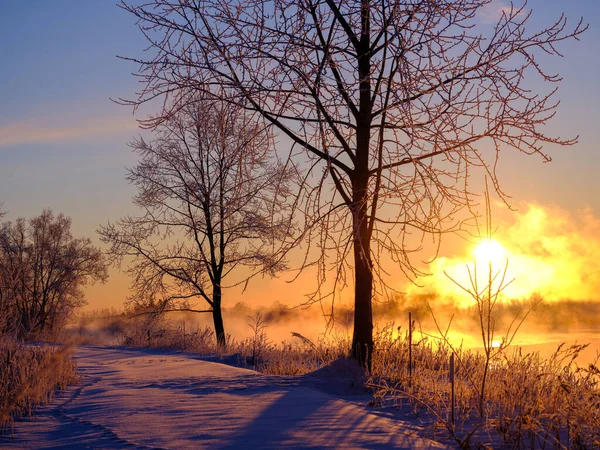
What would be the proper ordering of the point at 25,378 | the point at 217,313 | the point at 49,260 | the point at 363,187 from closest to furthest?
the point at 25,378
the point at 363,187
the point at 217,313
the point at 49,260

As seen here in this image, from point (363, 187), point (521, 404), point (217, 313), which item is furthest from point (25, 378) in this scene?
point (217, 313)

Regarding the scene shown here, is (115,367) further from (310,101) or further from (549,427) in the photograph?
(549,427)

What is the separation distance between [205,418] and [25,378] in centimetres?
284

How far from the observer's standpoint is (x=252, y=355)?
13594mm

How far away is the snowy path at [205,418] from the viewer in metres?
5.29

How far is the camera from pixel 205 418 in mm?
6098

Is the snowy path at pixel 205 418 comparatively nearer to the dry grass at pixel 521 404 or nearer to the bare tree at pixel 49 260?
the dry grass at pixel 521 404

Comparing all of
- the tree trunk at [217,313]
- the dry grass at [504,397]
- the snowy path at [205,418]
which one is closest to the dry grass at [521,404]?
the dry grass at [504,397]

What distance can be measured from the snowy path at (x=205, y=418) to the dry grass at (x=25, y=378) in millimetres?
197

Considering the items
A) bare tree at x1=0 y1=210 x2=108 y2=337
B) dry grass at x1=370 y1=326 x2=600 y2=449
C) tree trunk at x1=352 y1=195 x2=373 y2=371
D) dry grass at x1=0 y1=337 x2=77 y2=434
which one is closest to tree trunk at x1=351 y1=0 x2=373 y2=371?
tree trunk at x1=352 y1=195 x2=373 y2=371

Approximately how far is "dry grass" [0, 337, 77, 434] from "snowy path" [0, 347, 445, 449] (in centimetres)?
20

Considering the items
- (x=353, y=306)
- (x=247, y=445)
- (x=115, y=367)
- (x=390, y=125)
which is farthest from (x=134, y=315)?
(x=247, y=445)

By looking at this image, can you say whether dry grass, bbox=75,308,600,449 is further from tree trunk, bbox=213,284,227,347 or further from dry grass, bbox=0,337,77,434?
tree trunk, bbox=213,284,227,347

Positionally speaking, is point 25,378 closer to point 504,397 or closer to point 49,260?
point 504,397
